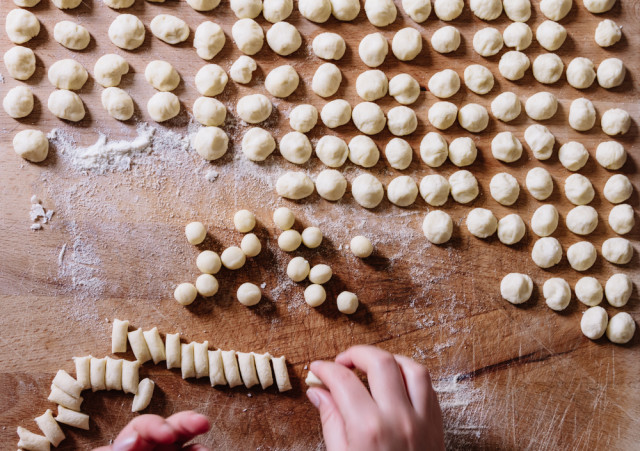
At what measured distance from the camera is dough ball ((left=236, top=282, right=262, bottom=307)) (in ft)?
5.20

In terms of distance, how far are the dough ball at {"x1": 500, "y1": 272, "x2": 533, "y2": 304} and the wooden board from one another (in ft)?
0.11

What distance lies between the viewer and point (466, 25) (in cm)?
173

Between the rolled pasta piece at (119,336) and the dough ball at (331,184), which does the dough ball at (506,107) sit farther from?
the rolled pasta piece at (119,336)

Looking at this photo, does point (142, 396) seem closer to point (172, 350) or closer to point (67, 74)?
point (172, 350)

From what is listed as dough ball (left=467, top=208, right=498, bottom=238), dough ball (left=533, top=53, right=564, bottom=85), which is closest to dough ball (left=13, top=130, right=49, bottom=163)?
dough ball (left=467, top=208, right=498, bottom=238)

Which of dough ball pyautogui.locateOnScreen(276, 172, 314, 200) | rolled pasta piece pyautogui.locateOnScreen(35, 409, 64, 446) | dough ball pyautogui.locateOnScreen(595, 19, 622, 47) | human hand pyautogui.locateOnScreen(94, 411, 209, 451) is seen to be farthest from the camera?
dough ball pyautogui.locateOnScreen(595, 19, 622, 47)

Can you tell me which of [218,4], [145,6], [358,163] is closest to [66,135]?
[145,6]

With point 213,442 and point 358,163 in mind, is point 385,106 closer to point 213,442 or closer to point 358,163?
point 358,163

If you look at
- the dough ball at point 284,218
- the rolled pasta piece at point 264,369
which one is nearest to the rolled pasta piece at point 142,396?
the rolled pasta piece at point 264,369

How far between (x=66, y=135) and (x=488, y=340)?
4.52ft

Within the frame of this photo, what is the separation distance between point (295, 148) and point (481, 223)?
590 mm

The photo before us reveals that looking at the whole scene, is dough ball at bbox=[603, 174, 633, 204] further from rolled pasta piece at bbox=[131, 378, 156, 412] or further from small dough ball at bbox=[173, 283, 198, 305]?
rolled pasta piece at bbox=[131, 378, 156, 412]

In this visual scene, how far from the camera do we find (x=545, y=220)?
1.67m

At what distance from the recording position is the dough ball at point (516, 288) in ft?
5.36
